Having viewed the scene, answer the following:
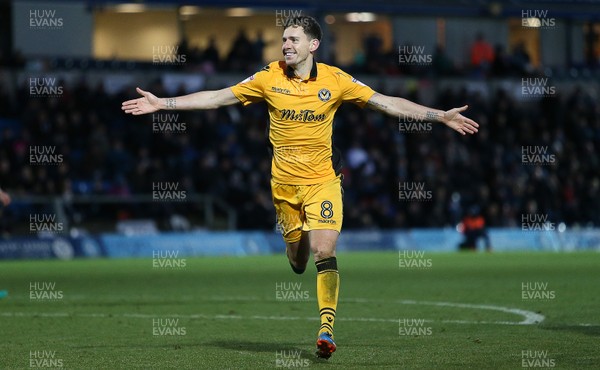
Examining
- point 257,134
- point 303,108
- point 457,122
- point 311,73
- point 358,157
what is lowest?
point 358,157

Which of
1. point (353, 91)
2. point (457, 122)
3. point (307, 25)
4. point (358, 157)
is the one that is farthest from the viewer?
point (358, 157)

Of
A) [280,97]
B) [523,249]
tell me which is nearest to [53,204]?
[523,249]

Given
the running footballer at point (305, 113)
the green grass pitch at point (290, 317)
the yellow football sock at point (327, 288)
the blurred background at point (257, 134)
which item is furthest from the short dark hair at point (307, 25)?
the blurred background at point (257, 134)

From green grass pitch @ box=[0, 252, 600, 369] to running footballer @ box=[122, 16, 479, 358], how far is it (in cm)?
107

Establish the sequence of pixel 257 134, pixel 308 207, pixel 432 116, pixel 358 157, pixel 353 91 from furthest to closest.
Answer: pixel 358 157
pixel 257 134
pixel 353 91
pixel 308 207
pixel 432 116

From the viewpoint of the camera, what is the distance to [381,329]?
1145 cm

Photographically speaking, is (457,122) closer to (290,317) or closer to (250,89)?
(250,89)

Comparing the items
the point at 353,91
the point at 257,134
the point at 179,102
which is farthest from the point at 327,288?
the point at 257,134

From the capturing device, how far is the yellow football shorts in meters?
9.78

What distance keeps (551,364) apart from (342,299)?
22.2ft

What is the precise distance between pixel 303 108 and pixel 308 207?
824 mm

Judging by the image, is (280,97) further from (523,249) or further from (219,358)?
(523,249)

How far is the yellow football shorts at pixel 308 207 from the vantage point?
32.1 ft

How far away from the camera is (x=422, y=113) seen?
971 centimetres
